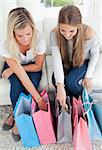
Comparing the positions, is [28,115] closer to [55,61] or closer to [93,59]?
[55,61]

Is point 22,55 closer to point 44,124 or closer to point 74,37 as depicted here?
point 74,37

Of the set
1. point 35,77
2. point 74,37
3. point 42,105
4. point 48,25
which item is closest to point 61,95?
point 42,105

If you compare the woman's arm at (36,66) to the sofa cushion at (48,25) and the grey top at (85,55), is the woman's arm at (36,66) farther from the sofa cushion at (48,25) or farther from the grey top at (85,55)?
the sofa cushion at (48,25)

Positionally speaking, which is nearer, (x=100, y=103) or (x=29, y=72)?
(x=100, y=103)

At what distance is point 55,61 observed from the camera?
5.47ft

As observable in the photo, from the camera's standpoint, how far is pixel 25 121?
1.52 m

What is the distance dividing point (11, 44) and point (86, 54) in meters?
0.49

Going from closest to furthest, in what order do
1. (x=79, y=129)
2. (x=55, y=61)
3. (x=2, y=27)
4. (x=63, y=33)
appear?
(x=79, y=129) < (x=63, y=33) < (x=55, y=61) < (x=2, y=27)

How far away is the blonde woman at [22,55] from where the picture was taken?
154 cm

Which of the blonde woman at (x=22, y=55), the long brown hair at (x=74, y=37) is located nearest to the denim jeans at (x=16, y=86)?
the blonde woman at (x=22, y=55)

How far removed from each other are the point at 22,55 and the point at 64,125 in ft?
1.72

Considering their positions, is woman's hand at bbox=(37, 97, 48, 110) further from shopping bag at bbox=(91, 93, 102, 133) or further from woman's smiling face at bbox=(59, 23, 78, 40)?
woman's smiling face at bbox=(59, 23, 78, 40)

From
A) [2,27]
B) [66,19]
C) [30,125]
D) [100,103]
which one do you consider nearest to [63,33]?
[66,19]

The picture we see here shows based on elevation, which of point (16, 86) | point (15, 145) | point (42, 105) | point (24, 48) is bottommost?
point (15, 145)
